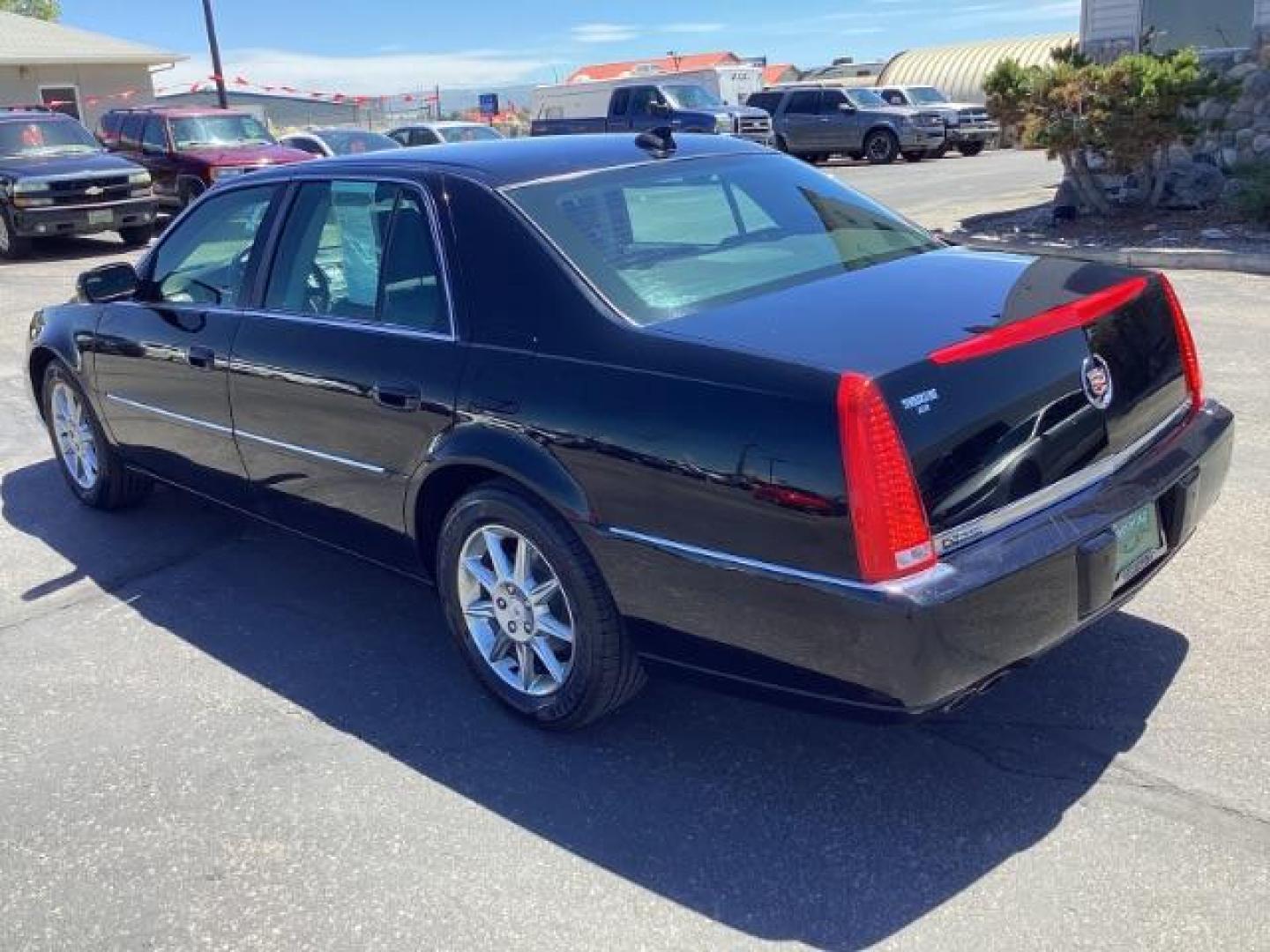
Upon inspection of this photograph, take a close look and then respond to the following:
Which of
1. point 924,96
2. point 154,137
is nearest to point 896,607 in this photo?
point 154,137

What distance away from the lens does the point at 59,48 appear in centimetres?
3161

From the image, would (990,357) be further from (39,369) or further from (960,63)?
(960,63)

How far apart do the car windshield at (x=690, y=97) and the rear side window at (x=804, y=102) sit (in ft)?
7.74

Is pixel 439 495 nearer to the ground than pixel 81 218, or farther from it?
farther from it

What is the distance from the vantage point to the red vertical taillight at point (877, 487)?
8.98 ft

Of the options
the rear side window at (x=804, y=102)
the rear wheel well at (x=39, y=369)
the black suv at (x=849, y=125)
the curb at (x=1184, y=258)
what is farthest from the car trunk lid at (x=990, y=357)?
the rear side window at (x=804, y=102)

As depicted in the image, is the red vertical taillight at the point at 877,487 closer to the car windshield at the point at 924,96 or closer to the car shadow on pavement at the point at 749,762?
the car shadow on pavement at the point at 749,762

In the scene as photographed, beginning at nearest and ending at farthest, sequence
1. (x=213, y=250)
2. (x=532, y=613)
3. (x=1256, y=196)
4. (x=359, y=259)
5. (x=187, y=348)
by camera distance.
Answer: (x=532, y=613) → (x=359, y=259) → (x=187, y=348) → (x=213, y=250) → (x=1256, y=196)

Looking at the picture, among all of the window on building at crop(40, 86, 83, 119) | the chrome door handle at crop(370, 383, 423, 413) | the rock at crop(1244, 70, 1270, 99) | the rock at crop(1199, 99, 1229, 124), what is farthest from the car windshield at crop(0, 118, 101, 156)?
the window on building at crop(40, 86, 83, 119)

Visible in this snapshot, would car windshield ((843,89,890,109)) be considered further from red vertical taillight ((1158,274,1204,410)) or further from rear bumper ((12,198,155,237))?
red vertical taillight ((1158,274,1204,410))

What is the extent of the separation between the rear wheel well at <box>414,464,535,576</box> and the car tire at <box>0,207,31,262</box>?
13914mm

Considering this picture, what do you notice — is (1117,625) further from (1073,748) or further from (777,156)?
(777,156)

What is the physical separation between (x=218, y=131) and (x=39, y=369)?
13781 mm

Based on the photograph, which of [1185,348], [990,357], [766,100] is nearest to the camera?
[990,357]
